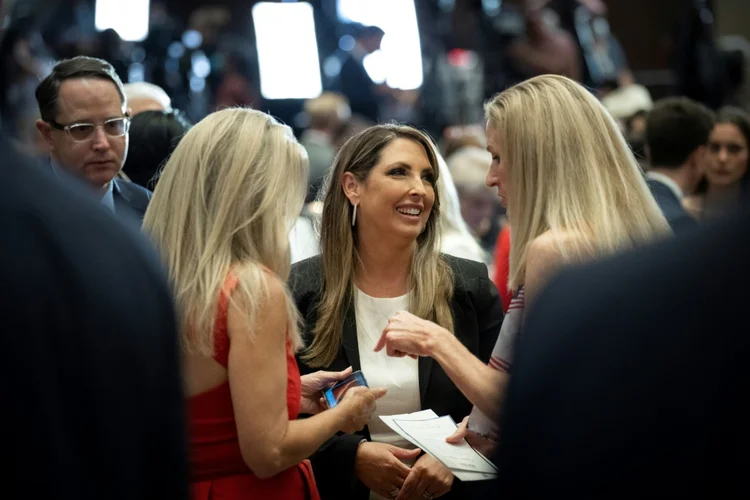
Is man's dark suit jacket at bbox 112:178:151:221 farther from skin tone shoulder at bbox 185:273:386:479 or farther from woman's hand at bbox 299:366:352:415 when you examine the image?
skin tone shoulder at bbox 185:273:386:479

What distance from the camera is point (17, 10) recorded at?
8891 mm

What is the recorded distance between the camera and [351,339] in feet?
9.37

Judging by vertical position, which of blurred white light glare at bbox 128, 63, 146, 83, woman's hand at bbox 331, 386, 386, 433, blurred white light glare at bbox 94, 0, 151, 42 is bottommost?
woman's hand at bbox 331, 386, 386, 433

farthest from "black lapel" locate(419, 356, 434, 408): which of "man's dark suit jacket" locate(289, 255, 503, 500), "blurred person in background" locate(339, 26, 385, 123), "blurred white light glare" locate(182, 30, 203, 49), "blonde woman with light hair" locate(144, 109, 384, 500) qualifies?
"blurred white light glare" locate(182, 30, 203, 49)

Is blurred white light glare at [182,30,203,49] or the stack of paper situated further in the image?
blurred white light glare at [182,30,203,49]

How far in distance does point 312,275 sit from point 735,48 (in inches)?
274

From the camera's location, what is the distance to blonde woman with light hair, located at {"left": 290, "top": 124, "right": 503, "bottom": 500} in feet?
8.85

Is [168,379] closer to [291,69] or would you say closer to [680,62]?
[680,62]

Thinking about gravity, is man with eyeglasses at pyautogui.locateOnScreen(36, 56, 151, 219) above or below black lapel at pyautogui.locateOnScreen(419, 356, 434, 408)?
above

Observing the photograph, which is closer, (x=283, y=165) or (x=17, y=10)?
(x=283, y=165)

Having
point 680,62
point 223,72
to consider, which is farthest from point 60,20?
point 680,62

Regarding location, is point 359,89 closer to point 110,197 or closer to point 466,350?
point 110,197

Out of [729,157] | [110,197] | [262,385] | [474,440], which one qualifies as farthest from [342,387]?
[729,157]

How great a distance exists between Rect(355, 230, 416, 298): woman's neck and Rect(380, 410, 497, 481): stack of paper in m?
0.51
